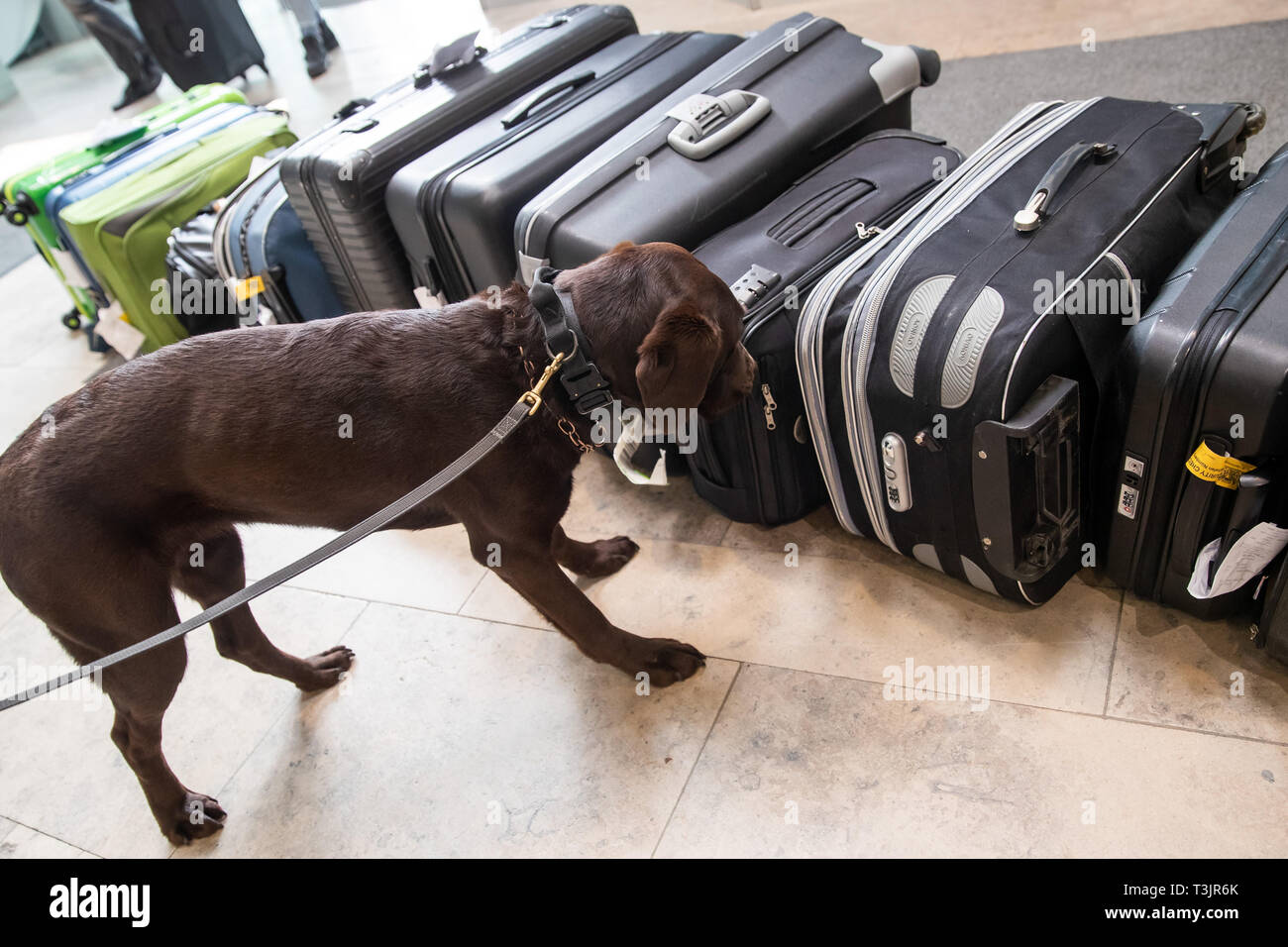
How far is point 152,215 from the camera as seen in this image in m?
3.23

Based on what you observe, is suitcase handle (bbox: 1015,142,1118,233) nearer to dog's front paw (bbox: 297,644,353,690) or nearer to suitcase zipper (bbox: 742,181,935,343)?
suitcase zipper (bbox: 742,181,935,343)

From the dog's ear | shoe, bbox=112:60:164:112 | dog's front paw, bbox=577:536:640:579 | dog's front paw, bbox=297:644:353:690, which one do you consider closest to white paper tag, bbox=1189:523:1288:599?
the dog's ear

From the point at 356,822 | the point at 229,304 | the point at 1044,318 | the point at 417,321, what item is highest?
the point at 417,321

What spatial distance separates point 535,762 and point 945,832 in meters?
0.80

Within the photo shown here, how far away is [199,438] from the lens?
163cm

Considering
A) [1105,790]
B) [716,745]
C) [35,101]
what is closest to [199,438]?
[716,745]

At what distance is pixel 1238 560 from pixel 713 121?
1468 mm

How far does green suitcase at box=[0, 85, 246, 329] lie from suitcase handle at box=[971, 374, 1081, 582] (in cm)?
340

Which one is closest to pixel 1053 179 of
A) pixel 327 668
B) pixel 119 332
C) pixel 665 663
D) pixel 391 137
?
pixel 665 663

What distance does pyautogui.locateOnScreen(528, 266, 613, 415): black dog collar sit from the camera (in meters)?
1.58

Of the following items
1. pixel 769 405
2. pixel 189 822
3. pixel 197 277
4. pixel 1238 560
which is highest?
pixel 197 277

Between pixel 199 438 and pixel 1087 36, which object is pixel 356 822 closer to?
pixel 199 438

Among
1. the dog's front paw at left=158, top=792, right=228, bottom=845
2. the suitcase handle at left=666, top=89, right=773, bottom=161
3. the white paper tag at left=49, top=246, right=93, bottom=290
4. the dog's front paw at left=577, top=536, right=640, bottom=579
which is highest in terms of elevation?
the suitcase handle at left=666, top=89, right=773, bottom=161

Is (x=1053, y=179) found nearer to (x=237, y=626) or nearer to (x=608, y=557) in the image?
(x=608, y=557)
